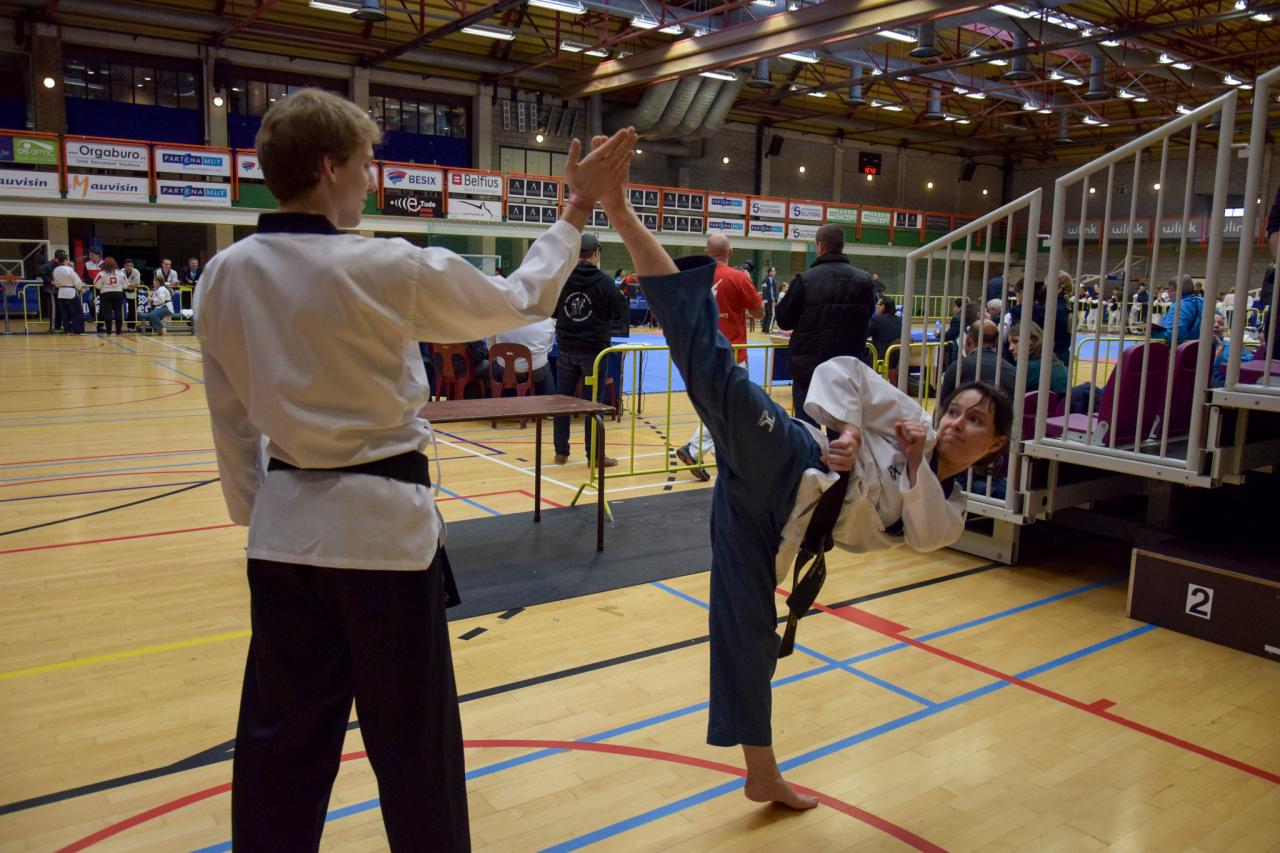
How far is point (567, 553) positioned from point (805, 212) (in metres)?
21.1

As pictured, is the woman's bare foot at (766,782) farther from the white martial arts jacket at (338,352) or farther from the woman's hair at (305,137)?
the woman's hair at (305,137)

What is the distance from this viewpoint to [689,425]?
33.8 feet

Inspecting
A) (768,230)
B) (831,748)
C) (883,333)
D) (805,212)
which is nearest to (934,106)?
(805,212)

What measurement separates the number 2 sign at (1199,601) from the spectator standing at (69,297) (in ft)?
57.6

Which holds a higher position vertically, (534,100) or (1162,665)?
(534,100)

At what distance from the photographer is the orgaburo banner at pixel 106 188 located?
1644 centimetres

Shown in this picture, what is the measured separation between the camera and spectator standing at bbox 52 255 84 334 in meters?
16.3

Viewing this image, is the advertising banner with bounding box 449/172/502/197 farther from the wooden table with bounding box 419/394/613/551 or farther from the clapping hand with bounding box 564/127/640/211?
the clapping hand with bounding box 564/127/640/211

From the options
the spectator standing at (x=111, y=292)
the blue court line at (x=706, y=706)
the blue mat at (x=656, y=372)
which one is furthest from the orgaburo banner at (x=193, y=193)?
the blue court line at (x=706, y=706)

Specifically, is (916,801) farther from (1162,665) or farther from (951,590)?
(951,590)

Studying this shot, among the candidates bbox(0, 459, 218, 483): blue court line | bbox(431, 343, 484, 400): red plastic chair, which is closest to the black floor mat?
bbox(0, 459, 218, 483): blue court line

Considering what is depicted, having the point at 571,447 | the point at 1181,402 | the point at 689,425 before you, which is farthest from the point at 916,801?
the point at 689,425

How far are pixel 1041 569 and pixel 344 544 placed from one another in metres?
4.67

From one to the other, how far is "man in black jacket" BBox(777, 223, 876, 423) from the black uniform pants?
15.7 feet
